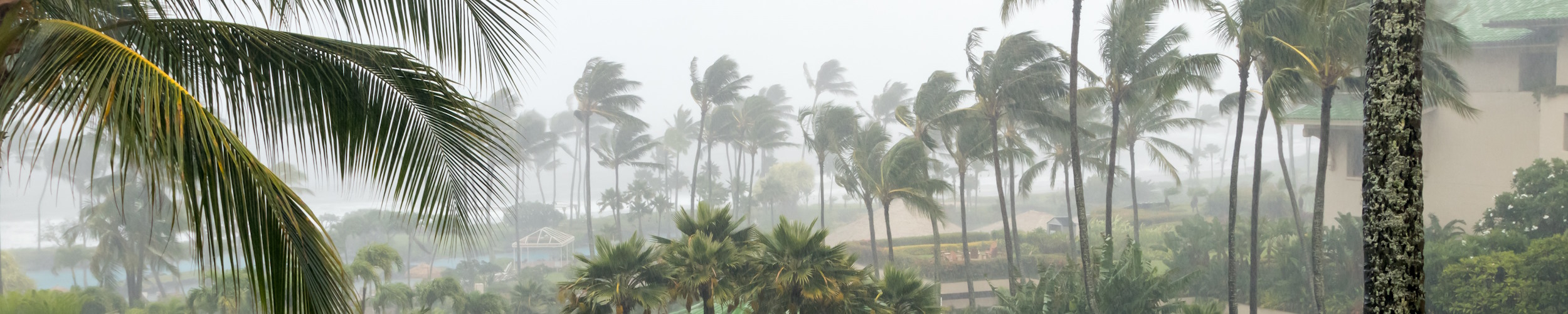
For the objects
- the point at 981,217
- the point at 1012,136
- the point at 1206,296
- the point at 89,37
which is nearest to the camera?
the point at 89,37

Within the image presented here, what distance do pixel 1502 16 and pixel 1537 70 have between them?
211 centimetres

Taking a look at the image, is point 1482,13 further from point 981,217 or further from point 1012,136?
point 981,217

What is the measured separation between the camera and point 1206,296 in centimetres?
2214

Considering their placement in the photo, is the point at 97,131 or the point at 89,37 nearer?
the point at 97,131

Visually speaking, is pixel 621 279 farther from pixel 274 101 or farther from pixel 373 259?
pixel 373 259

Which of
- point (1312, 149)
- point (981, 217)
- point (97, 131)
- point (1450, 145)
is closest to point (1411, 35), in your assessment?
point (97, 131)

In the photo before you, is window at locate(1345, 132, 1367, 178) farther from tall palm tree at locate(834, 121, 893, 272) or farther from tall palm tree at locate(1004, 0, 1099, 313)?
tall palm tree at locate(834, 121, 893, 272)

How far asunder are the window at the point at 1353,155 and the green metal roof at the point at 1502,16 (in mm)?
2966

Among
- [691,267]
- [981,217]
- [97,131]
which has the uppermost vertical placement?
[97,131]

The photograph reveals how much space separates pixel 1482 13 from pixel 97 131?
25313 millimetres

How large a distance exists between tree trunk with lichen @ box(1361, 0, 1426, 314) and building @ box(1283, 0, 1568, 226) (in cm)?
1452

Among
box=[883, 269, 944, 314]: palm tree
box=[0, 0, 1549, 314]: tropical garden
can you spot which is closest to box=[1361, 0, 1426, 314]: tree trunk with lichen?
box=[0, 0, 1549, 314]: tropical garden

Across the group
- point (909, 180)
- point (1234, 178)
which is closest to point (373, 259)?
point (909, 180)

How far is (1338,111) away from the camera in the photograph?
1908 cm
